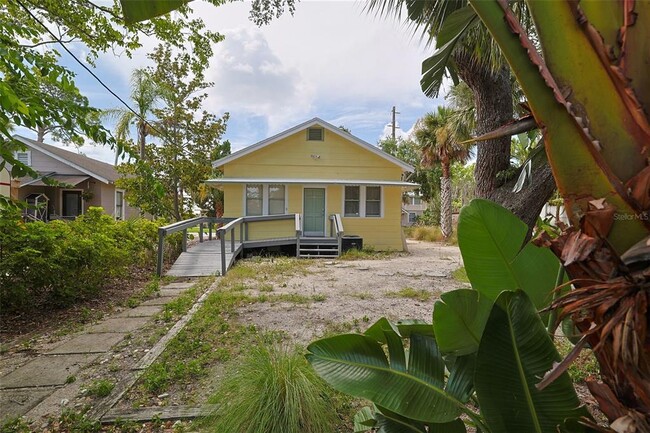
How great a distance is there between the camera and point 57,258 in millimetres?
4965

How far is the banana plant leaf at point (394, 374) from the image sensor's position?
1428mm

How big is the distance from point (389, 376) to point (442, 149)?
17915 millimetres

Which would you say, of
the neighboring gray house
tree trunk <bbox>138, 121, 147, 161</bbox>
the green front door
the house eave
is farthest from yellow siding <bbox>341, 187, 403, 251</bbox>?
the neighboring gray house

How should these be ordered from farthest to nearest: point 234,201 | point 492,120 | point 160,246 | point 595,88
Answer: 1. point 234,201
2. point 160,246
3. point 492,120
4. point 595,88

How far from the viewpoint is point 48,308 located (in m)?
5.30

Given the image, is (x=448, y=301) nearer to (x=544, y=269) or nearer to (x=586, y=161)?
(x=544, y=269)

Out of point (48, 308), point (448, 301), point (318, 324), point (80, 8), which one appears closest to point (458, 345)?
point (448, 301)

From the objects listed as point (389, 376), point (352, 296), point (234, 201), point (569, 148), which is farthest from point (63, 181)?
point (569, 148)

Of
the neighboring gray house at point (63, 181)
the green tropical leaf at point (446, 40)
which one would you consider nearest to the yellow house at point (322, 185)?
the neighboring gray house at point (63, 181)

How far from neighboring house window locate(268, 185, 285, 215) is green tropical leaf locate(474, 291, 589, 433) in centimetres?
1307

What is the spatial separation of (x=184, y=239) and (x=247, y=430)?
9.37m

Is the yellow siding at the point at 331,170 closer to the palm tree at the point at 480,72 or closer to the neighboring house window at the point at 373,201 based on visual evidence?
the neighboring house window at the point at 373,201

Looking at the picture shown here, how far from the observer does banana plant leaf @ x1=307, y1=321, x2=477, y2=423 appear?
143cm

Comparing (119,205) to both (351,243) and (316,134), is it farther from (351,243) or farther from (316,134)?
(351,243)
